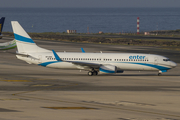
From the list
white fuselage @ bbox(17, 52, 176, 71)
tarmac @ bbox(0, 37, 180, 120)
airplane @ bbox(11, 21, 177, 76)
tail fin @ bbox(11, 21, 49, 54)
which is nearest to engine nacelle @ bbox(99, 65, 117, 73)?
airplane @ bbox(11, 21, 177, 76)

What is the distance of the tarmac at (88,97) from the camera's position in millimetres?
27141

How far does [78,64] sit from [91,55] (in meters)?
2.69

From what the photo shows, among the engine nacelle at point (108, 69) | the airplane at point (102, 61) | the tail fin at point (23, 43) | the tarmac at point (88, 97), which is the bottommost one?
the tarmac at point (88, 97)

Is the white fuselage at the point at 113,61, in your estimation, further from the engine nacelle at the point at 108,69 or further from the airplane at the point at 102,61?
the engine nacelle at the point at 108,69

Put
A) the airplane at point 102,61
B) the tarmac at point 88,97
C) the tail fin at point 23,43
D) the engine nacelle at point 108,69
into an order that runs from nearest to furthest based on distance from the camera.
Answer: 1. the tarmac at point 88,97
2. the engine nacelle at point 108,69
3. the airplane at point 102,61
4. the tail fin at point 23,43

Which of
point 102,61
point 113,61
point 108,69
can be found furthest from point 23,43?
point 113,61

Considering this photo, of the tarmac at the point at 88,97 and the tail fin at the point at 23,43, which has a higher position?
the tail fin at the point at 23,43

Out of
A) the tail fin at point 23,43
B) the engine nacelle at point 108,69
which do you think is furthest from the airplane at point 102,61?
the tail fin at point 23,43

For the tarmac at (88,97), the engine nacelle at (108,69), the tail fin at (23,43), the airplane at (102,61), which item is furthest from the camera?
the tail fin at (23,43)

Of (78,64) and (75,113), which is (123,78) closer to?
(78,64)

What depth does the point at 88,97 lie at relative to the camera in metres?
35.2

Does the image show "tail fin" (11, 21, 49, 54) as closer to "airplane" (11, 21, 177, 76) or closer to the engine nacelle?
"airplane" (11, 21, 177, 76)

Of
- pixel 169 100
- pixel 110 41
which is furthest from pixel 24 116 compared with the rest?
pixel 110 41

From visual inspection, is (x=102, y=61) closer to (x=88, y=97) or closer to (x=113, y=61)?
(x=113, y=61)
